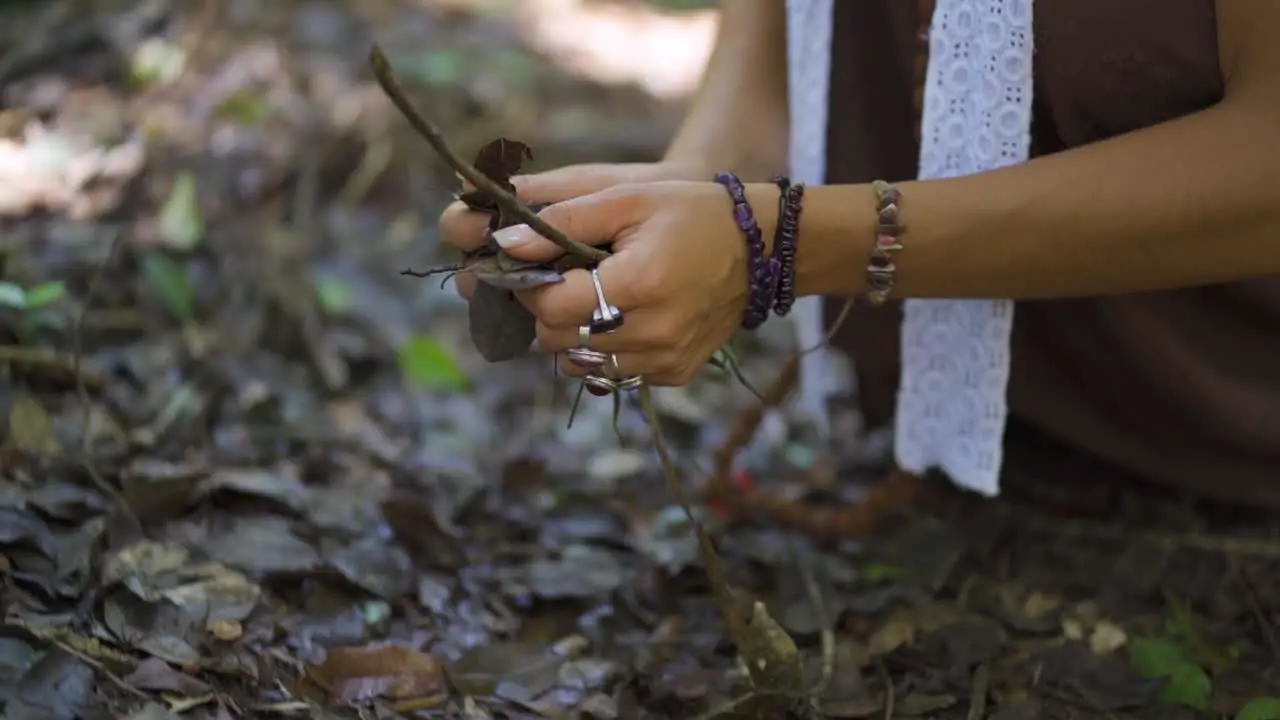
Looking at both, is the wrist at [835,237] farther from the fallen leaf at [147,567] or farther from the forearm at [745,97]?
the fallen leaf at [147,567]

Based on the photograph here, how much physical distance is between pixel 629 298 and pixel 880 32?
0.51m

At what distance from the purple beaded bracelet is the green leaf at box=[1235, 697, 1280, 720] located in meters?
0.51

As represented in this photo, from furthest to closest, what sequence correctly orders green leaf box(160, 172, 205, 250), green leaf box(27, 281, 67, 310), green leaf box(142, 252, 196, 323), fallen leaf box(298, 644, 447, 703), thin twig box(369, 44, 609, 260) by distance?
1. green leaf box(160, 172, 205, 250)
2. green leaf box(142, 252, 196, 323)
3. green leaf box(27, 281, 67, 310)
4. fallen leaf box(298, 644, 447, 703)
5. thin twig box(369, 44, 609, 260)

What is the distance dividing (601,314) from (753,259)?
0.14m

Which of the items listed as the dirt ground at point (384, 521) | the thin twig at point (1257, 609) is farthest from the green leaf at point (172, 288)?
the thin twig at point (1257, 609)

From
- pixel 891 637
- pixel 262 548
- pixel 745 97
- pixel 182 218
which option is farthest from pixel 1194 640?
pixel 182 218

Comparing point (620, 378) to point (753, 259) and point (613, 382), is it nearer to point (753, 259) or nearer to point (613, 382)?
point (613, 382)

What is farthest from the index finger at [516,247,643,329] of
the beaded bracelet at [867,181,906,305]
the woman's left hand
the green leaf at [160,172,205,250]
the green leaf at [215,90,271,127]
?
the green leaf at [215,90,271,127]

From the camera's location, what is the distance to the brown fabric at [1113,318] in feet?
3.45

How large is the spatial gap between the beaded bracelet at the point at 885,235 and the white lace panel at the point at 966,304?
0.04 feet

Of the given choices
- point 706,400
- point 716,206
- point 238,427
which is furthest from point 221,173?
point 716,206

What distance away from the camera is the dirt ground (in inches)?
42.4

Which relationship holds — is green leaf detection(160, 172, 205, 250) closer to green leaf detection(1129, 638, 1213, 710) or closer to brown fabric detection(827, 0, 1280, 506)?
brown fabric detection(827, 0, 1280, 506)

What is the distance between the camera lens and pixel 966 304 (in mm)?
1178
